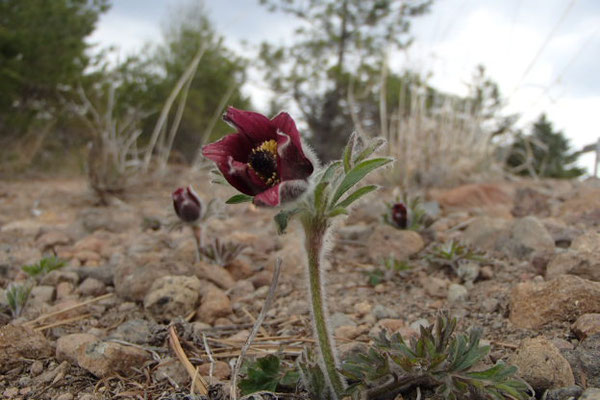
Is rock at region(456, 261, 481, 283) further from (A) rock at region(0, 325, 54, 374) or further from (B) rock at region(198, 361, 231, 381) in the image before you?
(A) rock at region(0, 325, 54, 374)

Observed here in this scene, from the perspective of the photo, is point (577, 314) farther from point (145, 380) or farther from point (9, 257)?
point (9, 257)

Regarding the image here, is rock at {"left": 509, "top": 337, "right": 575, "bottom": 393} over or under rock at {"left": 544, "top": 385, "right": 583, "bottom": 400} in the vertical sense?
over

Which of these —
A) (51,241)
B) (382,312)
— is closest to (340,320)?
(382,312)

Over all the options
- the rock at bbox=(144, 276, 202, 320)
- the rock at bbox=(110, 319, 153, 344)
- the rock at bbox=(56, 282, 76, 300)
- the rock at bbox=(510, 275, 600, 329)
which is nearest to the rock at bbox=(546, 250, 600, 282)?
the rock at bbox=(510, 275, 600, 329)

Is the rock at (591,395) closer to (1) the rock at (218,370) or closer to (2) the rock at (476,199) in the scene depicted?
(1) the rock at (218,370)

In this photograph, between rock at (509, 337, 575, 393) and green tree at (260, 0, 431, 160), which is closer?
rock at (509, 337, 575, 393)

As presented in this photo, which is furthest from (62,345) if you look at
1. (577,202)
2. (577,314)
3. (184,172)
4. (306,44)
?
(306,44)

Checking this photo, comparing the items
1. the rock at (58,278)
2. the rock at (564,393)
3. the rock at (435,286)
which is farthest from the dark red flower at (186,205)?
the rock at (564,393)
